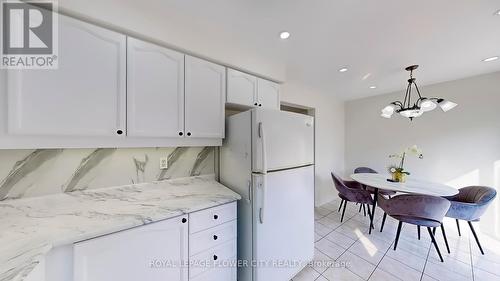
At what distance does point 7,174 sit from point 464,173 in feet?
17.8

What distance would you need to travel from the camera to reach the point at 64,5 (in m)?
1.08

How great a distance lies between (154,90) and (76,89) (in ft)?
1.51

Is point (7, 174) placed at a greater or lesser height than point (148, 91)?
lesser

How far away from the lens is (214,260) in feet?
4.57

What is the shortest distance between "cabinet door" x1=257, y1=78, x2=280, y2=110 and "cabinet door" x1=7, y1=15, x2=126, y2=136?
1356 mm

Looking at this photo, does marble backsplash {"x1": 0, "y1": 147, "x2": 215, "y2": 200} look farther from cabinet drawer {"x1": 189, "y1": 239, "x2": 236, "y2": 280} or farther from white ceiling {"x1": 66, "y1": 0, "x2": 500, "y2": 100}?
white ceiling {"x1": 66, "y1": 0, "x2": 500, "y2": 100}

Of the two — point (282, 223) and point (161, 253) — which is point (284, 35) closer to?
point (282, 223)

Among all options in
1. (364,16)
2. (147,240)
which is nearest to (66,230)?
(147,240)

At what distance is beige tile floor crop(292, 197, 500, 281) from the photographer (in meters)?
1.80

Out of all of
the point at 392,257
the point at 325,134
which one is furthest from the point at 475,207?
the point at 325,134

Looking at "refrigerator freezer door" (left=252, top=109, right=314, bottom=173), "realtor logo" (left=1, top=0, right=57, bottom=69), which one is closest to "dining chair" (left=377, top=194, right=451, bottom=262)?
"refrigerator freezer door" (left=252, top=109, right=314, bottom=173)

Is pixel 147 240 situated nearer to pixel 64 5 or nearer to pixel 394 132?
pixel 64 5

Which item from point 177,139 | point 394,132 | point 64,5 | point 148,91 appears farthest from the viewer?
point 394,132

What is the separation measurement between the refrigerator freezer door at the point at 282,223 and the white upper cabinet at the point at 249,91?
91 centimetres
